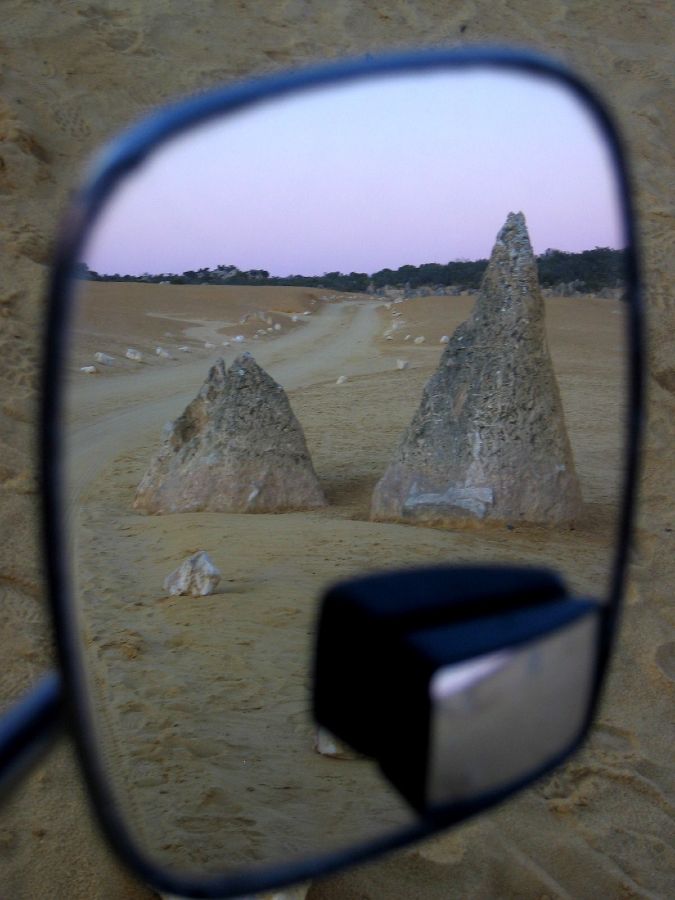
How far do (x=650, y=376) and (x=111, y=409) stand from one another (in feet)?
14.6

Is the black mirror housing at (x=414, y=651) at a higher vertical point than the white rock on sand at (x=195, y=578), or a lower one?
higher

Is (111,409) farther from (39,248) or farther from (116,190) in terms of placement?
(116,190)

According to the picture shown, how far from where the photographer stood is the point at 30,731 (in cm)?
90

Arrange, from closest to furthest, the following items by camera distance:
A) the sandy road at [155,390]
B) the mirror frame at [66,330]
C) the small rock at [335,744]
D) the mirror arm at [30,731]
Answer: the mirror frame at [66,330] → the mirror arm at [30,731] → the small rock at [335,744] → the sandy road at [155,390]

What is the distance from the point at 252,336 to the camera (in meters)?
4.50

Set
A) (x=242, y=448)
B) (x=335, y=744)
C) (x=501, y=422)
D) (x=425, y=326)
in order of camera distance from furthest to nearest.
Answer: (x=425, y=326), (x=242, y=448), (x=501, y=422), (x=335, y=744)

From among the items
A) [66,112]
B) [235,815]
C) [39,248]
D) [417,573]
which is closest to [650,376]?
[39,248]

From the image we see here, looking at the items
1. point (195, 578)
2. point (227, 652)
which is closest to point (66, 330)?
point (227, 652)

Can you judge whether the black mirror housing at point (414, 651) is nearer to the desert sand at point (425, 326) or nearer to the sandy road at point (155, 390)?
the desert sand at point (425, 326)

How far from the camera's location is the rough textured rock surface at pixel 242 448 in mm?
5617

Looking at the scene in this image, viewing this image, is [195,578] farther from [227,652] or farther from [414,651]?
[414,651]

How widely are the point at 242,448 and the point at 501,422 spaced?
161cm

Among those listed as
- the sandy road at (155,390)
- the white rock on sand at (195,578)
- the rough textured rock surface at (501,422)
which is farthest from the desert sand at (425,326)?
the rough textured rock surface at (501,422)

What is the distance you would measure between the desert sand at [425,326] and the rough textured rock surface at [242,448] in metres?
0.93
